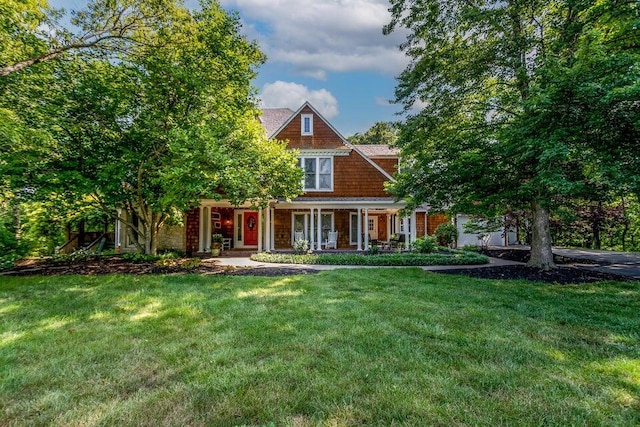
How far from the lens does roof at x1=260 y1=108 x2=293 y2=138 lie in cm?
2062

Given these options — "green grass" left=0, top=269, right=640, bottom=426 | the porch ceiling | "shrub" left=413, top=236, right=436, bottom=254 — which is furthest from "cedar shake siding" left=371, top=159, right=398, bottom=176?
"green grass" left=0, top=269, right=640, bottom=426

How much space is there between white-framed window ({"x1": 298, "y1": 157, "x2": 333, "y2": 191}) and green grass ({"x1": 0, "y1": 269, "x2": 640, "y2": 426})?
10.6 metres

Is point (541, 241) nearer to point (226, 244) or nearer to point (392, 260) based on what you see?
point (392, 260)

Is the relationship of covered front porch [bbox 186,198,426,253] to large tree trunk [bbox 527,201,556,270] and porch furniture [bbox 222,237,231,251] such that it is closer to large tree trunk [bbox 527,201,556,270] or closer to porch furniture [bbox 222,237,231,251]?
porch furniture [bbox 222,237,231,251]

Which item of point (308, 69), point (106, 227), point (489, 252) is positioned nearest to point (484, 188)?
point (489, 252)

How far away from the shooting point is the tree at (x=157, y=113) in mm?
8336

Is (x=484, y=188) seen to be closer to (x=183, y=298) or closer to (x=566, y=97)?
(x=566, y=97)

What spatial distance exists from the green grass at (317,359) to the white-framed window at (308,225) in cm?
1117

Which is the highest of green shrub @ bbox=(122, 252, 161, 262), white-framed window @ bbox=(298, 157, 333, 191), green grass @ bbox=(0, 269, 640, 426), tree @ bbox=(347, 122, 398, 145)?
tree @ bbox=(347, 122, 398, 145)

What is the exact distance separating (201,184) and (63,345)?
5206 mm

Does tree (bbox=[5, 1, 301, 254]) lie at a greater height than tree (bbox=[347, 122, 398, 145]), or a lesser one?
lesser

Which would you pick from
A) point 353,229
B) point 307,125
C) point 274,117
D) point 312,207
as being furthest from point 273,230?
point 274,117

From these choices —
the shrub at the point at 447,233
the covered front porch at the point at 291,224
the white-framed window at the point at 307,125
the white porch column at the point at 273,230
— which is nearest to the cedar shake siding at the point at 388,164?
the covered front porch at the point at 291,224

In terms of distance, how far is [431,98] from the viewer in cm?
1069
